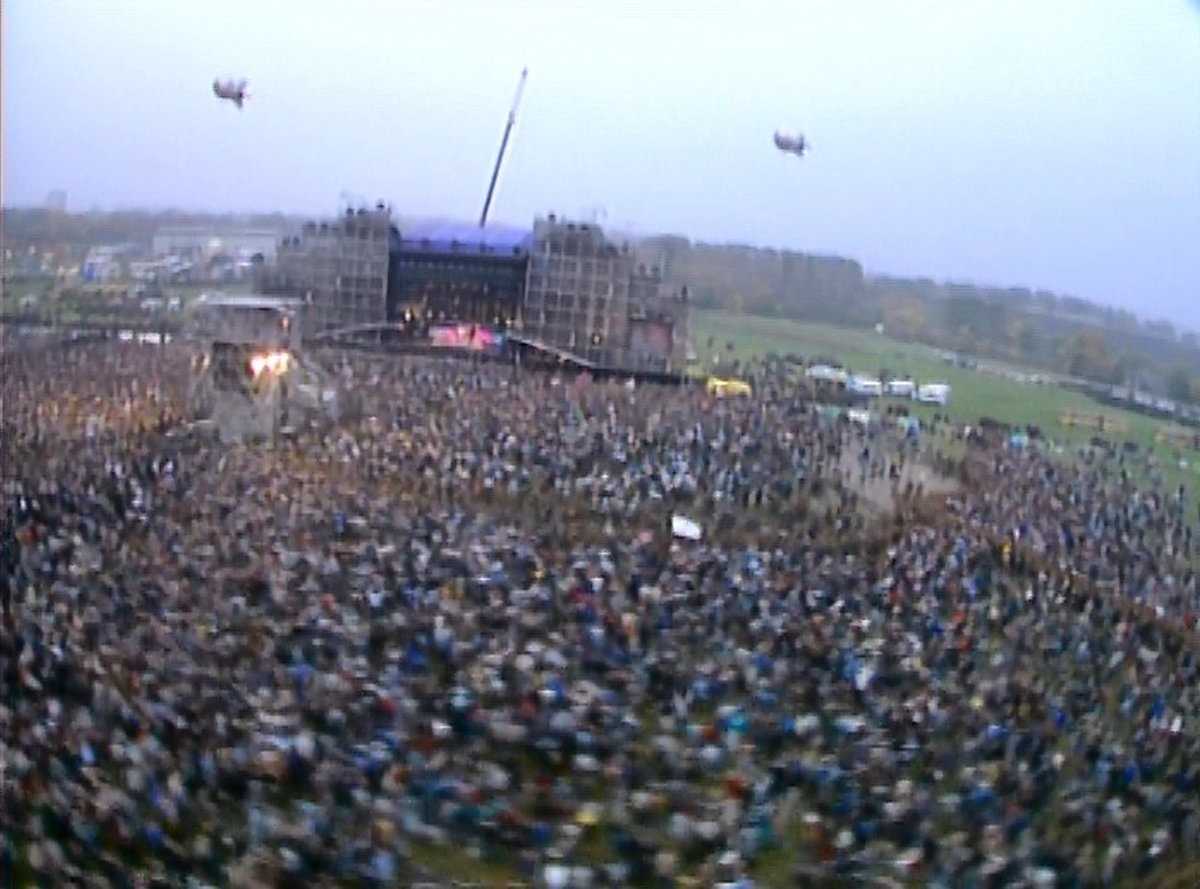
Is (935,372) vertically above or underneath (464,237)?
underneath

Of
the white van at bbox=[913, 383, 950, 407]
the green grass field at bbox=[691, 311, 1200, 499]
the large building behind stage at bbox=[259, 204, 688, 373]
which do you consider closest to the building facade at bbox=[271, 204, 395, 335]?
the large building behind stage at bbox=[259, 204, 688, 373]

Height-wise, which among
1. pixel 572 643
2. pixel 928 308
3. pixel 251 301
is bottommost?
pixel 572 643

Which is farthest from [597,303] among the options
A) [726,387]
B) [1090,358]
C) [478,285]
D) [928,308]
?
[1090,358]

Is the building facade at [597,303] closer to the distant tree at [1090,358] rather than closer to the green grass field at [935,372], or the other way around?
the green grass field at [935,372]

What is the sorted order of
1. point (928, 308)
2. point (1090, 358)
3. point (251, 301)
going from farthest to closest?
point (1090, 358) → point (928, 308) → point (251, 301)

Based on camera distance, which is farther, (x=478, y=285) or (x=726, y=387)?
(x=726, y=387)

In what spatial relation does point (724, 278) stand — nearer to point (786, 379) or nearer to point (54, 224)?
→ point (786, 379)

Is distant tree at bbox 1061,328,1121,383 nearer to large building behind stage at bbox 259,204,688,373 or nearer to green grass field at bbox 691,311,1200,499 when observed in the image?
green grass field at bbox 691,311,1200,499

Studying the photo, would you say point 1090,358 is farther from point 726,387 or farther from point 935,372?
point 726,387

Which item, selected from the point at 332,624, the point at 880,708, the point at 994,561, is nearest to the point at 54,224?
the point at 332,624
